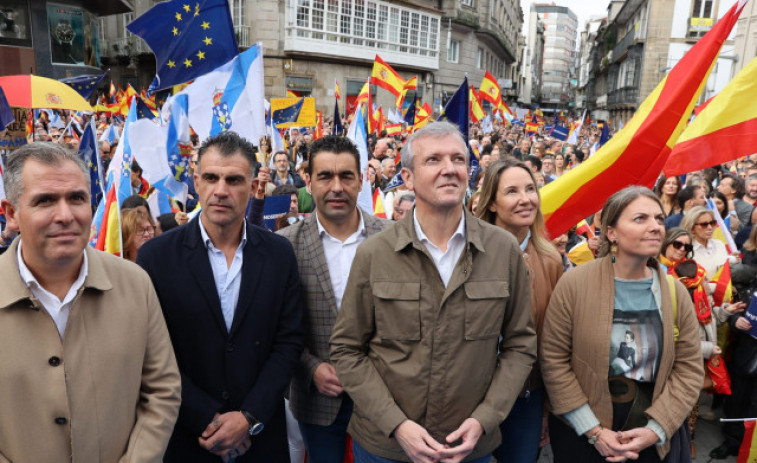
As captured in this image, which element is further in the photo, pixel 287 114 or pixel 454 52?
pixel 454 52

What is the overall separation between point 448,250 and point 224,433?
3.94ft

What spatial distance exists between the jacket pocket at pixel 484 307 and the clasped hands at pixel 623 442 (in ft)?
2.53

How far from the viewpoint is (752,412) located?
396 cm

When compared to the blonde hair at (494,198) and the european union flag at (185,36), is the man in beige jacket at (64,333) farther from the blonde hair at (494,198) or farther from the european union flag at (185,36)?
the european union flag at (185,36)

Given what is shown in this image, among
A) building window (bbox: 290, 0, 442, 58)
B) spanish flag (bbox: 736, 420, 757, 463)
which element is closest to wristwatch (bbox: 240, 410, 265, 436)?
spanish flag (bbox: 736, 420, 757, 463)

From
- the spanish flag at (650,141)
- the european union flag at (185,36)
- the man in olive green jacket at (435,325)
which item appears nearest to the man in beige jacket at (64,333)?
the man in olive green jacket at (435,325)

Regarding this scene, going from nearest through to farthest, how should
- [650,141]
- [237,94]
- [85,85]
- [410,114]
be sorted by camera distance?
[650,141], [237,94], [85,85], [410,114]

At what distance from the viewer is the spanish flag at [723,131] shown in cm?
358

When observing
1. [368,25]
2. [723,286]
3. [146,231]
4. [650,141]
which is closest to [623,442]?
[650,141]

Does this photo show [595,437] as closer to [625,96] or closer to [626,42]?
[625,96]

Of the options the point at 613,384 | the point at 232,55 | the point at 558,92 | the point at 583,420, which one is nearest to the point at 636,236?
the point at 613,384

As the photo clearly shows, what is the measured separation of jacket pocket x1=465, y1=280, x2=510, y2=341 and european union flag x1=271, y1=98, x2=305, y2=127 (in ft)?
26.6

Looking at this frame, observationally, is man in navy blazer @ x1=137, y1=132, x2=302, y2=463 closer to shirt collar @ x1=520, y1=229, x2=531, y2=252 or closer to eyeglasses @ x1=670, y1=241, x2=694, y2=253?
shirt collar @ x1=520, y1=229, x2=531, y2=252

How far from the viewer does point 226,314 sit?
2.41 metres
